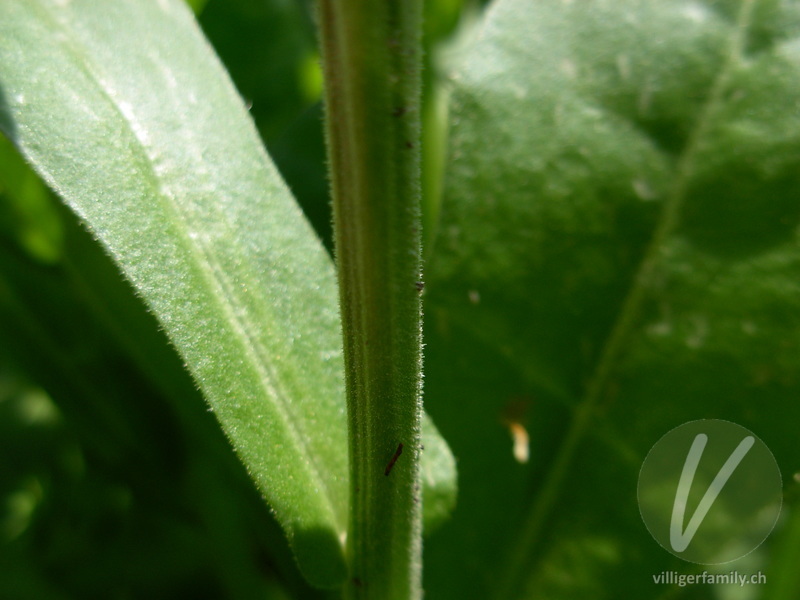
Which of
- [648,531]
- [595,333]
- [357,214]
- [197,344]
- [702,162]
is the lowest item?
[648,531]

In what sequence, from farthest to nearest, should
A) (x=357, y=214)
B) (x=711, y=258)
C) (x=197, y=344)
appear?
(x=711, y=258), (x=197, y=344), (x=357, y=214)

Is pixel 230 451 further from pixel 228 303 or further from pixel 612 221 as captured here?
pixel 612 221

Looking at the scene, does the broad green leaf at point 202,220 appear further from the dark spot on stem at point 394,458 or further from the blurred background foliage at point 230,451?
the blurred background foliage at point 230,451

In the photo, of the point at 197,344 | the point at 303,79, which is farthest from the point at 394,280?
the point at 303,79

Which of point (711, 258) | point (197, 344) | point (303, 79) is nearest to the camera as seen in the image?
point (197, 344)

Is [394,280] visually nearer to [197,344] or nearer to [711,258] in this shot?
[197,344]
